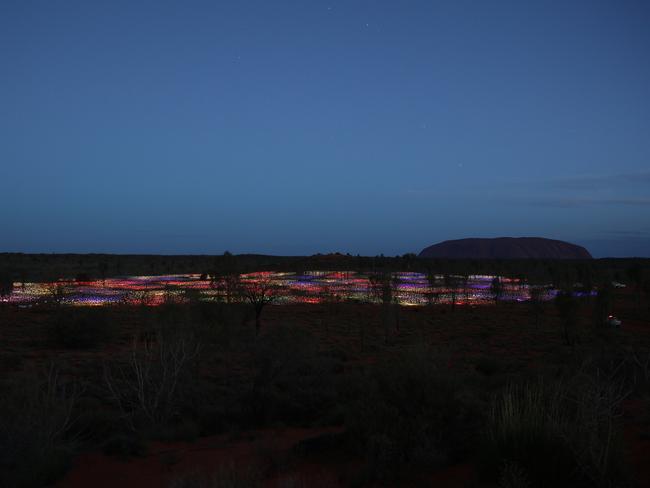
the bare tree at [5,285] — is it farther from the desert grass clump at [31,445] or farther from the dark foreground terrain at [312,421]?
the desert grass clump at [31,445]

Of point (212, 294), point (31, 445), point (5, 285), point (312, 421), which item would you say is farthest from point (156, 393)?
point (5, 285)

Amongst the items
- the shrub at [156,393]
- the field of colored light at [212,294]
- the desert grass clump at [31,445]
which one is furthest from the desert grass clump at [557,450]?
the field of colored light at [212,294]

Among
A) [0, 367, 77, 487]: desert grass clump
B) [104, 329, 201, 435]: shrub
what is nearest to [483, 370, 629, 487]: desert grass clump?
[0, 367, 77, 487]: desert grass clump

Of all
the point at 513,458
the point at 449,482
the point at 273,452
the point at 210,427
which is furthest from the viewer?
the point at 210,427

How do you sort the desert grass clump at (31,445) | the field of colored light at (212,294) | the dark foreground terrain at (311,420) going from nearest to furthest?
the dark foreground terrain at (311,420) < the desert grass clump at (31,445) < the field of colored light at (212,294)

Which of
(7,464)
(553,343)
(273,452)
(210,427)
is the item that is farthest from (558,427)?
(553,343)

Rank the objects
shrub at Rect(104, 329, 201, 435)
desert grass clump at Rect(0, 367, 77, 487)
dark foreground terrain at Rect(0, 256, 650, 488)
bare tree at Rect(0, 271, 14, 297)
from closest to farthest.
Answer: dark foreground terrain at Rect(0, 256, 650, 488), desert grass clump at Rect(0, 367, 77, 487), shrub at Rect(104, 329, 201, 435), bare tree at Rect(0, 271, 14, 297)

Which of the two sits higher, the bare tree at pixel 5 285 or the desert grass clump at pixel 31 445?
the bare tree at pixel 5 285

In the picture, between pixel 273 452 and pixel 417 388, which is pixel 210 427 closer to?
pixel 273 452

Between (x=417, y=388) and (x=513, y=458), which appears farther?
(x=417, y=388)

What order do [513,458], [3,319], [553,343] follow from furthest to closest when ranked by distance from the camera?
[3,319]
[553,343]
[513,458]

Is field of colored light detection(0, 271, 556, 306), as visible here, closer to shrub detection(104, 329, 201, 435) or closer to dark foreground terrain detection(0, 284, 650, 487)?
dark foreground terrain detection(0, 284, 650, 487)

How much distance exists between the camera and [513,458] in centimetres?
677

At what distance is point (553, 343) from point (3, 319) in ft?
105
